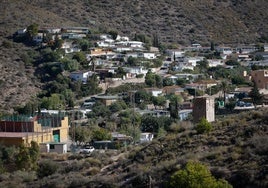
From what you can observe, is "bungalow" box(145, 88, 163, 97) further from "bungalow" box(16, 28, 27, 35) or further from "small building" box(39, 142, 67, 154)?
"small building" box(39, 142, 67, 154)

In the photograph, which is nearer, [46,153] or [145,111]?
[46,153]

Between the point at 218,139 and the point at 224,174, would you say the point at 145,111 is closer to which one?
the point at 218,139

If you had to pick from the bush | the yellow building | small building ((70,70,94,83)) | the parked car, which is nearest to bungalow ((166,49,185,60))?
small building ((70,70,94,83))

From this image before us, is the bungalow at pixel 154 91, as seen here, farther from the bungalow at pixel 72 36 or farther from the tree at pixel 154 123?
the bungalow at pixel 72 36

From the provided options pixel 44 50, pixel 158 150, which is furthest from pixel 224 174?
pixel 44 50

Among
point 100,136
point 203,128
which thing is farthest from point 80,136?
point 203,128

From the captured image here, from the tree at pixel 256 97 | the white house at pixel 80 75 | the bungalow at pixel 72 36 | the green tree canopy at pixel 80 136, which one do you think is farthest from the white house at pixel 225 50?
the green tree canopy at pixel 80 136

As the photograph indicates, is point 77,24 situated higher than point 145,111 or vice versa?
point 77,24
